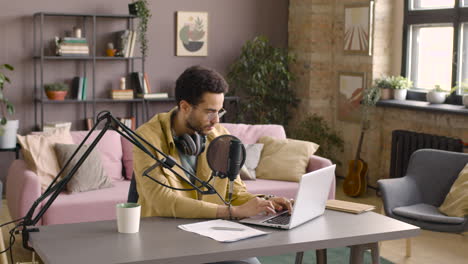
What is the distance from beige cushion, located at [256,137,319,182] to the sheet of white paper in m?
2.63

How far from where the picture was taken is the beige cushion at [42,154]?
4.76 meters

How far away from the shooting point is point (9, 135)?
20.1ft

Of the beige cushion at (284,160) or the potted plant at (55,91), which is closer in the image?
the beige cushion at (284,160)

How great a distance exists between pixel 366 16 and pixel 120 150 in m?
2.91

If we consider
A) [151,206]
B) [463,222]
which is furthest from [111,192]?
[463,222]

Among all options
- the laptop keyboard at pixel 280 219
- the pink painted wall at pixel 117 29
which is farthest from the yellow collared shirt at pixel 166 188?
the pink painted wall at pixel 117 29

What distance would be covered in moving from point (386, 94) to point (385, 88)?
6 cm

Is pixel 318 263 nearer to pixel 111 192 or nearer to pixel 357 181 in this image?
pixel 111 192

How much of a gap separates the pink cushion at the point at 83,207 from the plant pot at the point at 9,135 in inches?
66.5

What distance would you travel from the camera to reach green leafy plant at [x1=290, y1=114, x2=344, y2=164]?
711cm

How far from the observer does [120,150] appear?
5.28 m

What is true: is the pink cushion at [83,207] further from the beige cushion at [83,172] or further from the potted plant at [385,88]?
the potted plant at [385,88]

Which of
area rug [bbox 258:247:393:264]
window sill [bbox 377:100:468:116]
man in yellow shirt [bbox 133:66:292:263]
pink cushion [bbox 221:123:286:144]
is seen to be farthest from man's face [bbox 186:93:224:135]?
window sill [bbox 377:100:468:116]

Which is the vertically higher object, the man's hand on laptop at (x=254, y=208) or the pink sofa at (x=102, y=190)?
the man's hand on laptop at (x=254, y=208)
